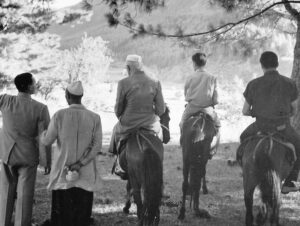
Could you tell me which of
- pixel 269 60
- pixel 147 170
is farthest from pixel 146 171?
pixel 269 60

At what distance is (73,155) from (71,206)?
54cm

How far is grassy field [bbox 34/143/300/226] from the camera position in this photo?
6.37 metres

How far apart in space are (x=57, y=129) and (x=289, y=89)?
9.82 feet

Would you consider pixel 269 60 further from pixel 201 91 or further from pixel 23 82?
pixel 23 82

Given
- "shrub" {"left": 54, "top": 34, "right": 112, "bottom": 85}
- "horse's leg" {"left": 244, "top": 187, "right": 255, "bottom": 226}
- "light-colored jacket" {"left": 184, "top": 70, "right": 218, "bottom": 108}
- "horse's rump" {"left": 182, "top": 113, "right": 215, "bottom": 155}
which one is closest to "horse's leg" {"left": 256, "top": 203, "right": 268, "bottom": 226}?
"horse's leg" {"left": 244, "top": 187, "right": 255, "bottom": 226}

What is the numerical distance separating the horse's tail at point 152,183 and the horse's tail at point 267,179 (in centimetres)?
122

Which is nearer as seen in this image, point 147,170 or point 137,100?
point 147,170

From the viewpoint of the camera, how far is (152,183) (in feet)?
17.3

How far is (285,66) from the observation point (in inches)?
2948

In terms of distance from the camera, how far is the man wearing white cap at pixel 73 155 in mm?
4539

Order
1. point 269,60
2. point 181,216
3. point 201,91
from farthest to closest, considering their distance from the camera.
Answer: point 201,91 < point 181,216 < point 269,60

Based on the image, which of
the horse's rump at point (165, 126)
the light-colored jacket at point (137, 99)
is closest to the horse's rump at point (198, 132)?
the horse's rump at point (165, 126)

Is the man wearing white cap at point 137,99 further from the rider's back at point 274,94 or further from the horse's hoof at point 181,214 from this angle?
the horse's hoof at point 181,214

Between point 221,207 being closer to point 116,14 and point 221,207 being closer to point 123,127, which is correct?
point 123,127
